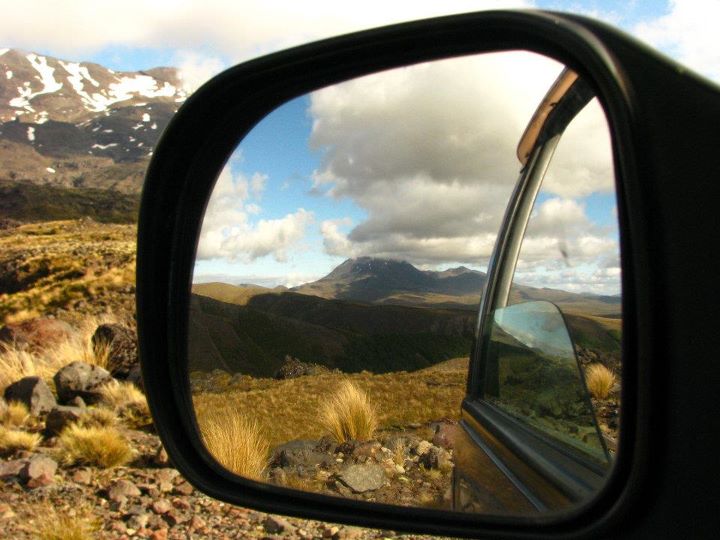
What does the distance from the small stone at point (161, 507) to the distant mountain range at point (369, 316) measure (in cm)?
375

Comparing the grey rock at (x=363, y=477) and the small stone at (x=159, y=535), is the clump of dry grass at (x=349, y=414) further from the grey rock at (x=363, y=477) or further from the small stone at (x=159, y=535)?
the small stone at (x=159, y=535)

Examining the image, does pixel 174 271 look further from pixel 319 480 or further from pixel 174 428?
pixel 319 480

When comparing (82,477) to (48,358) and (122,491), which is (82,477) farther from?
(48,358)

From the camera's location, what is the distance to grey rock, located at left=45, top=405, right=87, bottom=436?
25.8ft

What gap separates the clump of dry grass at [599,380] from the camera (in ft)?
4.20

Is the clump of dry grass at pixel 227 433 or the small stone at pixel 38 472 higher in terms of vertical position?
the clump of dry grass at pixel 227 433

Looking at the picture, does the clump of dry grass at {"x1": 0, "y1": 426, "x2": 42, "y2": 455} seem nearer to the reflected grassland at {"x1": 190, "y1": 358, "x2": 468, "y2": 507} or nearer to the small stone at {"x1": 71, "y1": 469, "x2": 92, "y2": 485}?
the small stone at {"x1": 71, "y1": 469, "x2": 92, "y2": 485}

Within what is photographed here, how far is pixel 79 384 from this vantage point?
973 cm

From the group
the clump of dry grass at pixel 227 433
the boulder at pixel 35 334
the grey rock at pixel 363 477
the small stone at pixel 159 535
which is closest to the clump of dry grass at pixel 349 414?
the grey rock at pixel 363 477

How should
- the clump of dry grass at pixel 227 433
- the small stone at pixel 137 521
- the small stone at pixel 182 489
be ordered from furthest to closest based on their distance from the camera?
1. the small stone at pixel 182 489
2. the small stone at pixel 137 521
3. the clump of dry grass at pixel 227 433

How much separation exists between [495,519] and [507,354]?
603 mm

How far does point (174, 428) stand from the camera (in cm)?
210

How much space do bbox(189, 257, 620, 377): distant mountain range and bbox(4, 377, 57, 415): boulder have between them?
777 cm

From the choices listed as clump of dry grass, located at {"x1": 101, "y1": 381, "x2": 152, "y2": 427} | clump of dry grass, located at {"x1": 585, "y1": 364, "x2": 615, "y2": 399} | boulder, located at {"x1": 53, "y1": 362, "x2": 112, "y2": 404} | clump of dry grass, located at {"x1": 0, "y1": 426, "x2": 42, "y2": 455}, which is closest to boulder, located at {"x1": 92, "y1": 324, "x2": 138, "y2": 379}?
boulder, located at {"x1": 53, "y1": 362, "x2": 112, "y2": 404}
